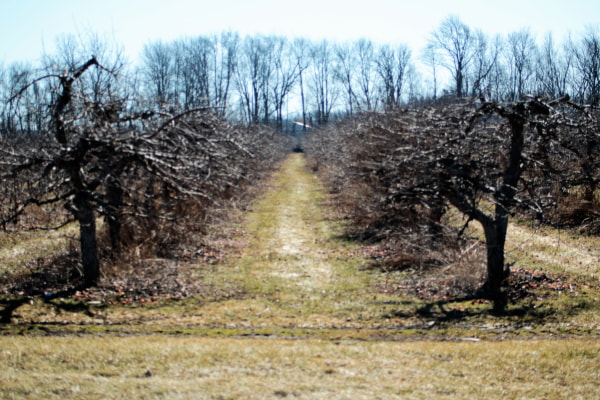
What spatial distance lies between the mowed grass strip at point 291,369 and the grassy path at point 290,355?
12 millimetres

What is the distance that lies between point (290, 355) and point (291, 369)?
0.50 meters

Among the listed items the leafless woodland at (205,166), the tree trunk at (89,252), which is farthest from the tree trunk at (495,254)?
the tree trunk at (89,252)

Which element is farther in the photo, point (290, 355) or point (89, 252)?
point (89, 252)

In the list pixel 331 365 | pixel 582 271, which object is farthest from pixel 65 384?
pixel 582 271

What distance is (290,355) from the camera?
649 centimetres

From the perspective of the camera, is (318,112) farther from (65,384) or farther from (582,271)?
(65,384)

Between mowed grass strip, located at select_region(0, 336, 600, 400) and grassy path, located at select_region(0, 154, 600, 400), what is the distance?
0.01 m

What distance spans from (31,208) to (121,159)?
1062 centimetres

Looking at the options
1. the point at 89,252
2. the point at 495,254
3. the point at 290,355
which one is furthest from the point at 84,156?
the point at 495,254

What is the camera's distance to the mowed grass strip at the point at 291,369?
5273mm

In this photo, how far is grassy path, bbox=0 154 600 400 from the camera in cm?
536

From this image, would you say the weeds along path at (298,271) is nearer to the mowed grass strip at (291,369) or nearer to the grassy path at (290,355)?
the grassy path at (290,355)

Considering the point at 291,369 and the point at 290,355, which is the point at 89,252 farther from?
the point at 291,369

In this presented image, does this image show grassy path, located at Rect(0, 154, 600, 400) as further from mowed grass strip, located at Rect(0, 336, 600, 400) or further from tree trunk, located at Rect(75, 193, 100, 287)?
tree trunk, located at Rect(75, 193, 100, 287)
